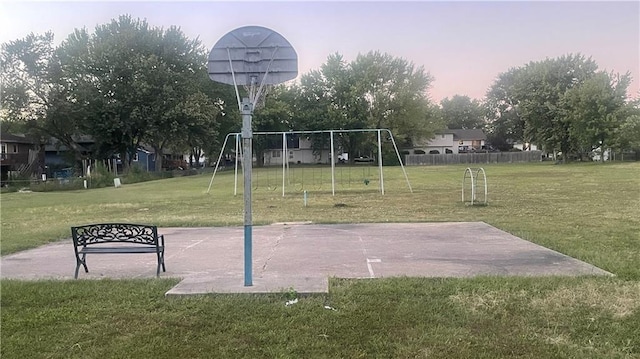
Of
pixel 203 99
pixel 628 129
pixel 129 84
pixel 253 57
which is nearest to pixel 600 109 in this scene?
pixel 628 129

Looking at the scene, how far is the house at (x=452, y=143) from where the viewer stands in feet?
266

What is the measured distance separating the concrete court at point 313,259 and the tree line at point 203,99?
120 ft

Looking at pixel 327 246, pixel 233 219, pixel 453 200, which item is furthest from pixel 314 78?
pixel 327 246

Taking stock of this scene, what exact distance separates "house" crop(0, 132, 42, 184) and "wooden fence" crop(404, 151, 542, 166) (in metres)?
42.3

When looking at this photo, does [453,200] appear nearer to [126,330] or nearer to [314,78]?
[126,330]

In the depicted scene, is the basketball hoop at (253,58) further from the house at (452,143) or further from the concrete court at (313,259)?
the house at (452,143)

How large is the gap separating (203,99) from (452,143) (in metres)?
50.0

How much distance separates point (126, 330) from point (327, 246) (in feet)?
15.9

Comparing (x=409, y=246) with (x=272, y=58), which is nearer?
(x=272, y=58)

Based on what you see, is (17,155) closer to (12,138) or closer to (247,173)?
(12,138)

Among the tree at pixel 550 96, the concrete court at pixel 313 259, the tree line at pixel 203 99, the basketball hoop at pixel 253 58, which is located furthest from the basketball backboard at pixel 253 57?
the tree at pixel 550 96

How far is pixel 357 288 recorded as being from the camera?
5.71 meters

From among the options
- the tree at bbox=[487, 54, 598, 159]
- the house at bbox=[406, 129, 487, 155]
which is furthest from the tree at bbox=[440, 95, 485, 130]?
the tree at bbox=[487, 54, 598, 159]

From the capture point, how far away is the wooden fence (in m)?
66.9
